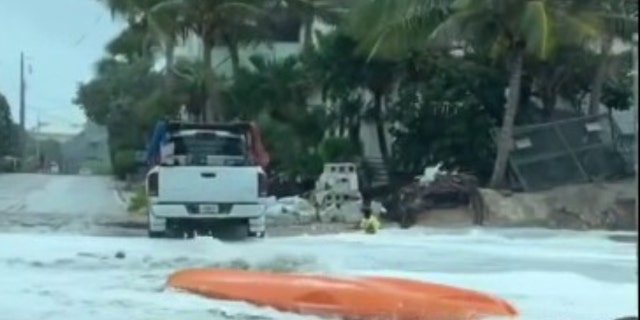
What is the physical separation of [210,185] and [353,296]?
11.1 m

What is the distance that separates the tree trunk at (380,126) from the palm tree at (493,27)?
5.24 m

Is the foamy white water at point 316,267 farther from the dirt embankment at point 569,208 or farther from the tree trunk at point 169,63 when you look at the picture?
the tree trunk at point 169,63

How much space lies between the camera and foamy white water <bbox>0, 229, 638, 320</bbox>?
1191cm

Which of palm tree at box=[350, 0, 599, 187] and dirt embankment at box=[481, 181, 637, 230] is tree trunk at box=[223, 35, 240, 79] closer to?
palm tree at box=[350, 0, 599, 187]

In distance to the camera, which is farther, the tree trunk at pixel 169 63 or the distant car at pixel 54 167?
the distant car at pixel 54 167

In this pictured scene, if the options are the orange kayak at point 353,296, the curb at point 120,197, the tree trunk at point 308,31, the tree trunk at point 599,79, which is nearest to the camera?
the orange kayak at point 353,296

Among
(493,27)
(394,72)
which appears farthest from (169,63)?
(493,27)

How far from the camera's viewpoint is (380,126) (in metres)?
36.2

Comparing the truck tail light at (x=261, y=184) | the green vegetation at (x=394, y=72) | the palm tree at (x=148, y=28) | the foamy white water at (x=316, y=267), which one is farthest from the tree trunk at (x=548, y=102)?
the truck tail light at (x=261, y=184)

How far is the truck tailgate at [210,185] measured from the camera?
73.4 feet

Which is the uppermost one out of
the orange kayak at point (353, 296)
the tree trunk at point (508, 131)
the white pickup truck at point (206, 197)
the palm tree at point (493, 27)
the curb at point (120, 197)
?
the palm tree at point (493, 27)

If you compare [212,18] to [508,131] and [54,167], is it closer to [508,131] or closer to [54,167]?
[508,131]

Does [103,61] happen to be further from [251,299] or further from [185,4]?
[251,299]

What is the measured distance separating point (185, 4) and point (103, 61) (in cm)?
3165
